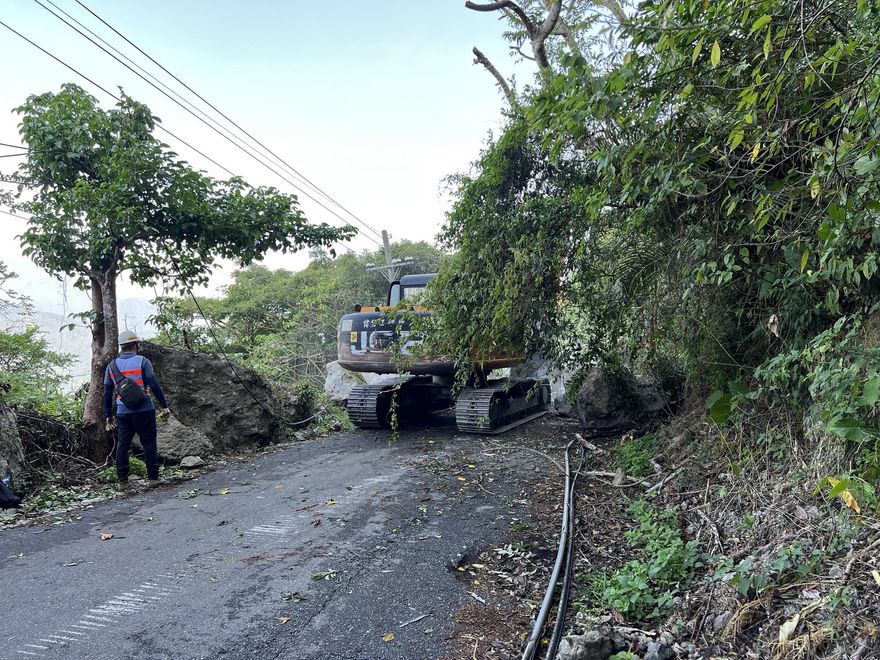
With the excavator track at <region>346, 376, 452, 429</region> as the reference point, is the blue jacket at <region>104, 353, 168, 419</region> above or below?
above

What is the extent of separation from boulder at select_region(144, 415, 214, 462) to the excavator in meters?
2.24

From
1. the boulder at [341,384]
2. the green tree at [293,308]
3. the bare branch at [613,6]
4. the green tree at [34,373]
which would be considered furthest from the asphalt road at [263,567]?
the bare branch at [613,6]

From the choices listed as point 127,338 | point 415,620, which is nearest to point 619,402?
point 415,620

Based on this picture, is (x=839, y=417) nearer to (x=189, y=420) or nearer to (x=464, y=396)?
(x=464, y=396)

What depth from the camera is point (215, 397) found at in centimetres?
791

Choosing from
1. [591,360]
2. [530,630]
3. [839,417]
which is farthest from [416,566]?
[591,360]

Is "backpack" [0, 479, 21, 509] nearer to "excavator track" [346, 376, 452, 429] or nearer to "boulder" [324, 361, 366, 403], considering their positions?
"excavator track" [346, 376, 452, 429]

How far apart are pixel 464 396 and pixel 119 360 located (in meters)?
4.53

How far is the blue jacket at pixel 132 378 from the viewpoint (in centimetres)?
583

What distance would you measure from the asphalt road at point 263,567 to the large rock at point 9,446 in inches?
42.1

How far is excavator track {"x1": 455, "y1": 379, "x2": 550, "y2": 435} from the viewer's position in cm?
779

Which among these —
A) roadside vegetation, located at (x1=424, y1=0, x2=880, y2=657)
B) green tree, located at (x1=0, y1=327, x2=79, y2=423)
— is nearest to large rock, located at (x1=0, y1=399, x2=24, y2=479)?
green tree, located at (x1=0, y1=327, x2=79, y2=423)

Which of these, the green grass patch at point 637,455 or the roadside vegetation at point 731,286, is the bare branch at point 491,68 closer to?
the roadside vegetation at point 731,286

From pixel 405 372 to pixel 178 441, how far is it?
10.0ft
